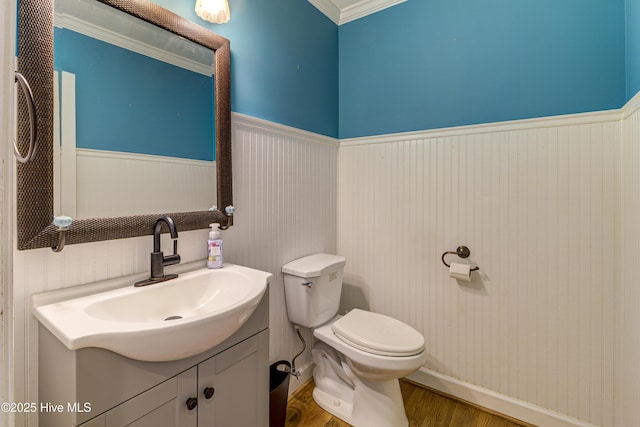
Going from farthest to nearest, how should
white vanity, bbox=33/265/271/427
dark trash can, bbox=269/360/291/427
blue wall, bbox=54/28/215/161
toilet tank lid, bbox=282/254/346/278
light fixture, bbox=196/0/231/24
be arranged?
1. toilet tank lid, bbox=282/254/346/278
2. dark trash can, bbox=269/360/291/427
3. light fixture, bbox=196/0/231/24
4. blue wall, bbox=54/28/215/161
5. white vanity, bbox=33/265/271/427

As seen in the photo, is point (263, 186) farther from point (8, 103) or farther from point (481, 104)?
point (481, 104)

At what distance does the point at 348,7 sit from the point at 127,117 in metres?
1.75

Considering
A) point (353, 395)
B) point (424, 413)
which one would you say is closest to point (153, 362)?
point (353, 395)

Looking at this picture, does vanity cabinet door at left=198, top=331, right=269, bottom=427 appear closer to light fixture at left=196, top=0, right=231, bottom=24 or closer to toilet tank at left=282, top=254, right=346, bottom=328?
toilet tank at left=282, top=254, right=346, bottom=328

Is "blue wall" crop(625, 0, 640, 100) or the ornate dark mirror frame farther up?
"blue wall" crop(625, 0, 640, 100)

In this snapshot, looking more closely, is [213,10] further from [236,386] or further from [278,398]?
[278,398]

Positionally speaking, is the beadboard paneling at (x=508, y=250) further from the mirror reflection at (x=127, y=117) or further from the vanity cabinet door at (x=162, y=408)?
the vanity cabinet door at (x=162, y=408)

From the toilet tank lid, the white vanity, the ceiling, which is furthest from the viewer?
the ceiling

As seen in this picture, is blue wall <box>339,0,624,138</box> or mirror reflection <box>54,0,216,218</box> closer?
mirror reflection <box>54,0,216,218</box>

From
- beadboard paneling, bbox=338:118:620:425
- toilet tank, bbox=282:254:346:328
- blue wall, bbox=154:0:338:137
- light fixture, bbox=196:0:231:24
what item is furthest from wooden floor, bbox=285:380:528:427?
light fixture, bbox=196:0:231:24

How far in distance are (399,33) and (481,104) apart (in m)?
0.73

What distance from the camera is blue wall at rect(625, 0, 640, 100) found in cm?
113

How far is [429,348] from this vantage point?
5.91 ft

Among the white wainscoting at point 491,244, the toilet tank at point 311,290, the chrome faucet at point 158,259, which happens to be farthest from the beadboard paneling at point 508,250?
the chrome faucet at point 158,259
